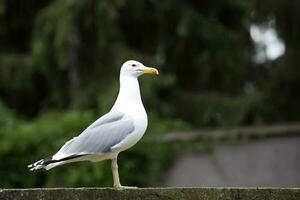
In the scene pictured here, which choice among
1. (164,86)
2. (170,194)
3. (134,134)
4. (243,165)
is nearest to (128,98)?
(134,134)

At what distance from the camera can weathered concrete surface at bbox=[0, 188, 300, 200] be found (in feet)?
19.5

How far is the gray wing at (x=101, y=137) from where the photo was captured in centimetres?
689

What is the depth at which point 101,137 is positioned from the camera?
6996mm

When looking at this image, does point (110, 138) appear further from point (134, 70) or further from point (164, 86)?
point (164, 86)

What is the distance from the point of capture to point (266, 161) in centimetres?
1384

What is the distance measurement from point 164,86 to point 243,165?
1.98 metres

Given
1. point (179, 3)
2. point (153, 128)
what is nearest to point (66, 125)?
point (153, 128)

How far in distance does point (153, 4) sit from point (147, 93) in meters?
1.82

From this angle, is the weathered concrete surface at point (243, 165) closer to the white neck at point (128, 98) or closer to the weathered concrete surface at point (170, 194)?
the white neck at point (128, 98)

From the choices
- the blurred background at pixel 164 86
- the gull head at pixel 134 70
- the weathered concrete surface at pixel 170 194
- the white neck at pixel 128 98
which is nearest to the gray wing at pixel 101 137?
the white neck at pixel 128 98

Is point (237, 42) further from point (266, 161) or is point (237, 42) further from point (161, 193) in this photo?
point (161, 193)

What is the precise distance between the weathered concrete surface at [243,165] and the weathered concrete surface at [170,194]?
7.75 m

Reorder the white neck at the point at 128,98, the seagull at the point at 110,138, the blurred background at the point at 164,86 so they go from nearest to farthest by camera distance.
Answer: the seagull at the point at 110,138 < the white neck at the point at 128,98 < the blurred background at the point at 164,86

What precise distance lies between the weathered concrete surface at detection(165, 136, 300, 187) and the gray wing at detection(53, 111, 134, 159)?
6919 mm
